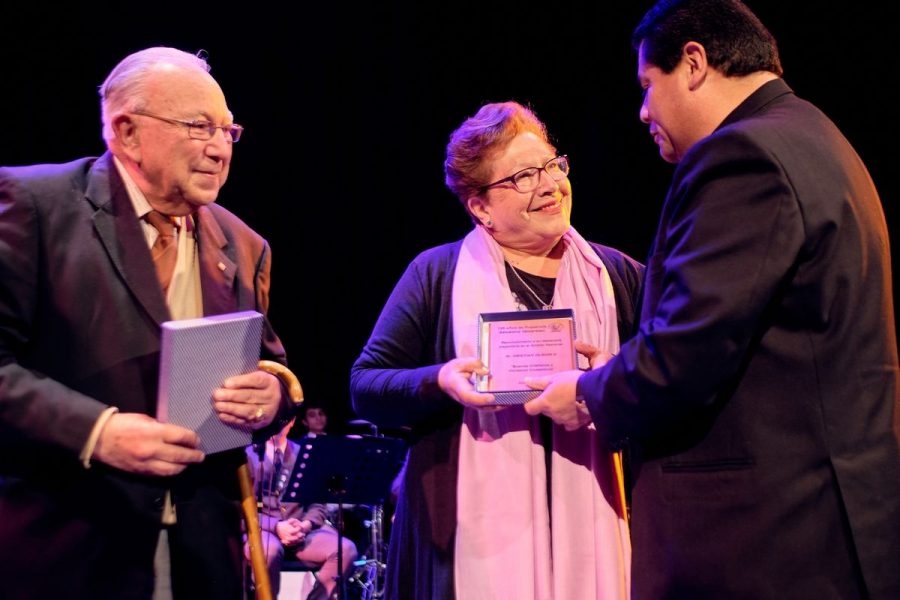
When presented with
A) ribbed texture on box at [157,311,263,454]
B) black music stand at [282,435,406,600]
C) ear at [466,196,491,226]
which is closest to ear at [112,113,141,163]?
ribbed texture on box at [157,311,263,454]

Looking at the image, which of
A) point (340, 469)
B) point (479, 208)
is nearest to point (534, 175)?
point (479, 208)

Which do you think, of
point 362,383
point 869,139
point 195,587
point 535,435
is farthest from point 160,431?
point 869,139

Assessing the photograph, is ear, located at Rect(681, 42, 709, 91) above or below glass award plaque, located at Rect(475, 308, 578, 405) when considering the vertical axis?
above

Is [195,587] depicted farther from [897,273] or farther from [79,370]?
[897,273]

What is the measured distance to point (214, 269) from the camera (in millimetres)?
2217

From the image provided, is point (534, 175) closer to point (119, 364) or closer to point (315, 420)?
point (119, 364)

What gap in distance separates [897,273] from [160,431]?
19.9 ft

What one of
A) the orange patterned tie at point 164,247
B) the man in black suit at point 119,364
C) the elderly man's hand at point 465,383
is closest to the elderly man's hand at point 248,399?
the man in black suit at point 119,364

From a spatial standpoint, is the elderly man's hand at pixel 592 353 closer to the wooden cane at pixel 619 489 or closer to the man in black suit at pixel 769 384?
the wooden cane at pixel 619 489

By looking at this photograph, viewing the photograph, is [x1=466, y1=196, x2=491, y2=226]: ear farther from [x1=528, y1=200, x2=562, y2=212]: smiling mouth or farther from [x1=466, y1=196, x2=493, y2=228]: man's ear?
[x1=528, y1=200, x2=562, y2=212]: smiling mouth

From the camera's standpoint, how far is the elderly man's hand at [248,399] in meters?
1.94

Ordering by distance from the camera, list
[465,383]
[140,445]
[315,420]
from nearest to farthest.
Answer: [140,445]
[465,383]
[315,420]

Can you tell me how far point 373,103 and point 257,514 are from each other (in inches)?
235

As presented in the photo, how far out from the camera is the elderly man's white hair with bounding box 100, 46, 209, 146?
2193mm
